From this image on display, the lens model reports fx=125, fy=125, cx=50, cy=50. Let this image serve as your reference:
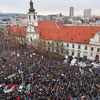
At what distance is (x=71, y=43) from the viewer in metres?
44.1

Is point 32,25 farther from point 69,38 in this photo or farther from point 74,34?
point 74,34

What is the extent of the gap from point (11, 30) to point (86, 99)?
190 feet

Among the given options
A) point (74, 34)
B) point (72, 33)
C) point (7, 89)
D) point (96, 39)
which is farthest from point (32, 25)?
point (7, 89)

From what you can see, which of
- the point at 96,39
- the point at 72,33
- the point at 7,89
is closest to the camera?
the point at 7,89

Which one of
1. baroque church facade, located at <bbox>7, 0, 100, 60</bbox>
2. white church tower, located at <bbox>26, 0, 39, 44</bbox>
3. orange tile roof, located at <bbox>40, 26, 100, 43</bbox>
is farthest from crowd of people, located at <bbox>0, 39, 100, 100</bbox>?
white church tower, located at <bbox>26, 0, 39, 44</bbox>

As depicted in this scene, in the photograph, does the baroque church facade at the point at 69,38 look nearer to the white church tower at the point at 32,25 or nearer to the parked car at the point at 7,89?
the white church tower at the point at 32,25

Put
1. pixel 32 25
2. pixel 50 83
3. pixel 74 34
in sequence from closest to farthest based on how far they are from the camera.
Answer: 1. pixel 50 83
2. pixel 74 34
3. pixel 32 25

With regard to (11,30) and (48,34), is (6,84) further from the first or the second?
(11,30)

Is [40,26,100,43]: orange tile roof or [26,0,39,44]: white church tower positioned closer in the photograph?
[40,26,100,43]: orange tile roof

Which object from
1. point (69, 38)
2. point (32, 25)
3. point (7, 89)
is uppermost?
point (32, 25)

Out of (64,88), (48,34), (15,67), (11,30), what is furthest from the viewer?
(11,30)

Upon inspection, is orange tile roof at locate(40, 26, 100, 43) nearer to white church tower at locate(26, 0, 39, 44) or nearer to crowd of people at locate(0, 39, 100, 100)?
white church tower at locate(26, 0, 39, 44)

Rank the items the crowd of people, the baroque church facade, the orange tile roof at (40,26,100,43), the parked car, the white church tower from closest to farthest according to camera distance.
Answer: the crowd of people < the parked car < the baroque church facade < the orange tile roof at (40,26,100,43) < the white church tower

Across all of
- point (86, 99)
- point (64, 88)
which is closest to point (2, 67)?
point (64, 88)
